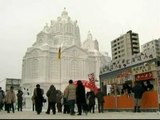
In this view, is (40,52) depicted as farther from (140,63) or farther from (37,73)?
(140,63)

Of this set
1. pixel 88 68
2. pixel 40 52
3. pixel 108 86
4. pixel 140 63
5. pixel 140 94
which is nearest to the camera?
pixel 140 94

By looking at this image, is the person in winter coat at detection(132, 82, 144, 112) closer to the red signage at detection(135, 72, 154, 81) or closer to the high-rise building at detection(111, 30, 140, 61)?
the red signage at detection(135, 72, 154, 81)

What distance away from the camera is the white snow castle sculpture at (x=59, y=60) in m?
82.7

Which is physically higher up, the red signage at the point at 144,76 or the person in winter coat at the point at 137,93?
the red signage at the point at 144,76

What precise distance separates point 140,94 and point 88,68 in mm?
74757

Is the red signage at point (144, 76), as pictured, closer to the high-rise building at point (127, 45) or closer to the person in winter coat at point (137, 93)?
the person in winter coat at point (137, 93)

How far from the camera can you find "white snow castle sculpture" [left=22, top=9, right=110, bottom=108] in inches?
3255

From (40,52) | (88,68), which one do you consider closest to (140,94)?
(40,52)

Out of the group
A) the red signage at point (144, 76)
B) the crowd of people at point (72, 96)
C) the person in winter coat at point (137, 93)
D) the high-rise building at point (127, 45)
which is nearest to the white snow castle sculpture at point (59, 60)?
the high-rise building at point (127, 45)

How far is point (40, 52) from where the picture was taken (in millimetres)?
83688

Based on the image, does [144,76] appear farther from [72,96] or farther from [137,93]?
[72,96]

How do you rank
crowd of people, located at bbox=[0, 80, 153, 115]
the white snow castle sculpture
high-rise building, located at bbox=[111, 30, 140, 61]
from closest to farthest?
crowd of people, located at bbox=[0, 80, 153, 115], the white snow castle sculpture, high-rise building, located at bbox=[111, 30, 140, 61]

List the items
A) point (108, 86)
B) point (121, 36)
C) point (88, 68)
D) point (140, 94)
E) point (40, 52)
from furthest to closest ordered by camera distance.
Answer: point (121, 36) → point (88, 68) → point (40, 52) → point (108, 86) → point (140, 94)

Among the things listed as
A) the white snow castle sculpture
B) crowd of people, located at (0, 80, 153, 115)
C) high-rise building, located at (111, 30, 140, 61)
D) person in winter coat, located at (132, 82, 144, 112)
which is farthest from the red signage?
high-rise building, located at (111, 30, 140, 61)
